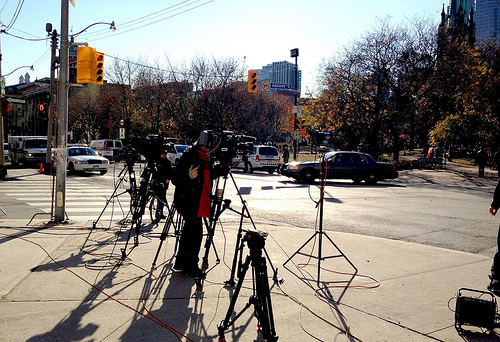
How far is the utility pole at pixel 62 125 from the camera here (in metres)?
9.15

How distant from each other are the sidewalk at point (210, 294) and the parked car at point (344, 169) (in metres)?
14.1

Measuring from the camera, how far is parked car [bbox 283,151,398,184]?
21938 millimetres

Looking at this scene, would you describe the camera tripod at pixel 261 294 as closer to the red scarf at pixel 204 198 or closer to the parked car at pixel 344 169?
the red scarf at pixel 204 198

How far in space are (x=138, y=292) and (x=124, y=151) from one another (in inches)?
156

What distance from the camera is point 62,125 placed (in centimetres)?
916

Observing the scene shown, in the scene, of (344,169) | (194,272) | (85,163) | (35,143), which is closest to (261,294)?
(194,272)

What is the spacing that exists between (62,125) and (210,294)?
573 centimetres

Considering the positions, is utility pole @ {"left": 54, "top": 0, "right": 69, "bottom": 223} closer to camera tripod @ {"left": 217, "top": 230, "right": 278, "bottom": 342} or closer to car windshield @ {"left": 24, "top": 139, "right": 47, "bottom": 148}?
camera tripod @ {"left": 217, "top": 230, "right": 278, "bottom": 342}

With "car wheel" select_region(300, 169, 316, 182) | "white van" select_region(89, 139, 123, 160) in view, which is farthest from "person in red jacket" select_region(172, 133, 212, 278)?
"white van" select_region(89, 139, 123, 160)

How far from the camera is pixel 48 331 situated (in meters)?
4.01

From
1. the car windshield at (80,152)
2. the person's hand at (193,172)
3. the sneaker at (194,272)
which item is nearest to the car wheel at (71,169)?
the car windshield at (80,152)

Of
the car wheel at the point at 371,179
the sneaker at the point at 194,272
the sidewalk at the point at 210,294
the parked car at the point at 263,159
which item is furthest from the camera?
the parked car at the point at 263,159

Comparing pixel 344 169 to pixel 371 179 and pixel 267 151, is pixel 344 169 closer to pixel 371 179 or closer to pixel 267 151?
pixel 371 179

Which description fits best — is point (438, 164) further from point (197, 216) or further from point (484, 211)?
point (197, 216)
